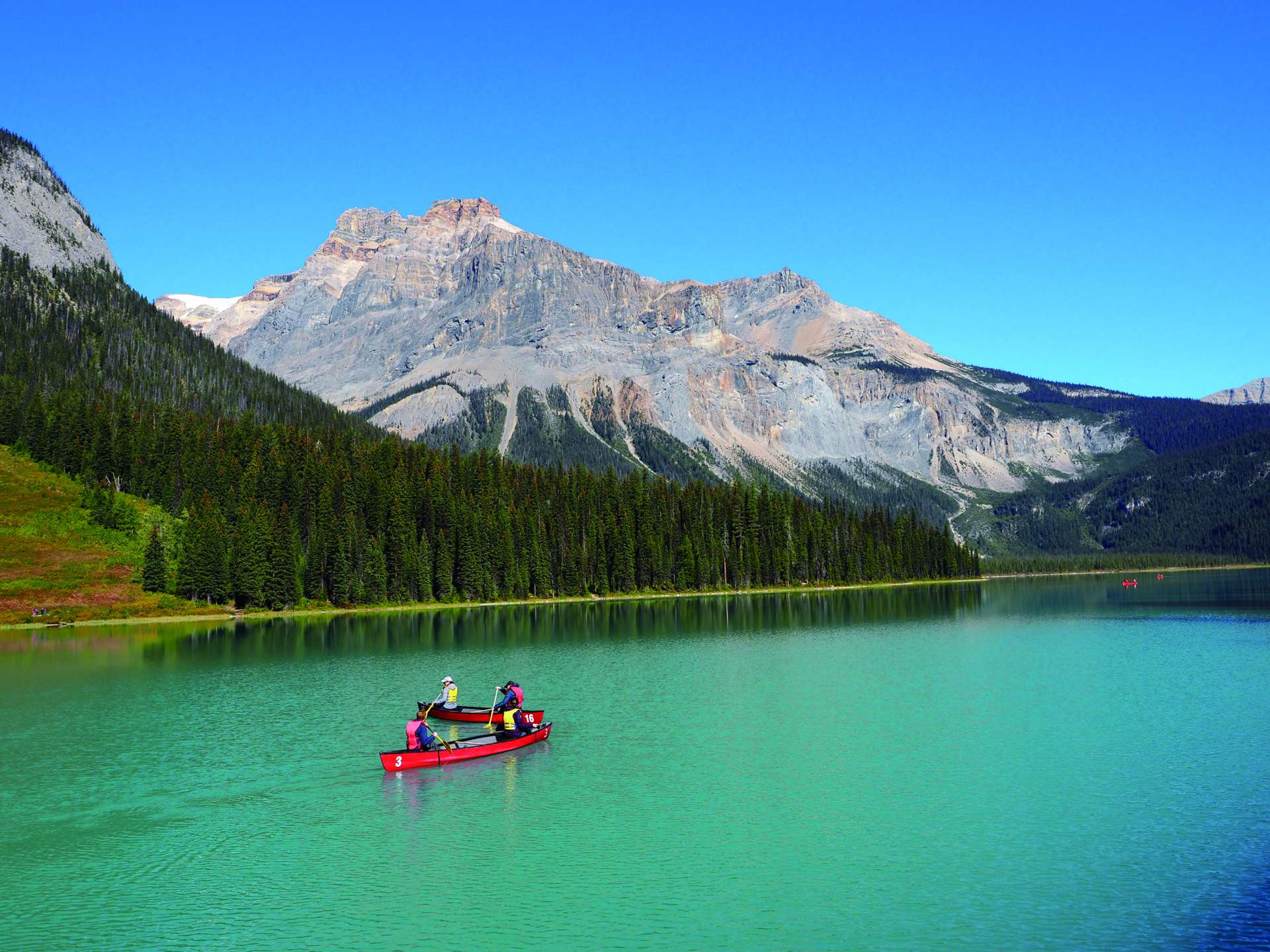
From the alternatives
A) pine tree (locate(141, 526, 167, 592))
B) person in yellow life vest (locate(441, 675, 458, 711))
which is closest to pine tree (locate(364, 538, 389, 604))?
pine tree (locate(141, 526, 167, 592))

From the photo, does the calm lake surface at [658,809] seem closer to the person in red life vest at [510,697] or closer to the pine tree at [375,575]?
the person in red life vest at [510,697]

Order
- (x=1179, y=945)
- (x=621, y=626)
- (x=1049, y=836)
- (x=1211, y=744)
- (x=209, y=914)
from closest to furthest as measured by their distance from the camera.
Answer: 1. (x=1179, y=945)
2. (x=209, y=914)
3. (x=1049, y=836)
4. (x=1211, y=744)
5. (x=621, y=626)

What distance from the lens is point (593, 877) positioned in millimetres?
33562

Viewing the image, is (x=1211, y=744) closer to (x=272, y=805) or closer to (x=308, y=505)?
(x=272, y=805)

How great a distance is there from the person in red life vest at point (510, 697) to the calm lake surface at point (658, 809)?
130 inches

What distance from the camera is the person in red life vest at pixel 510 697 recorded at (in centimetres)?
5750

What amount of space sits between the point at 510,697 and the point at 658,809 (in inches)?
730

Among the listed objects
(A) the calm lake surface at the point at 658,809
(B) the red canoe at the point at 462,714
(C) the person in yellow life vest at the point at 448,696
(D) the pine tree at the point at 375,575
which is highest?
(D) the pine tree at the point at 375,575

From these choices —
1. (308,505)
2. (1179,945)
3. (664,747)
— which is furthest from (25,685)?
(308,505)

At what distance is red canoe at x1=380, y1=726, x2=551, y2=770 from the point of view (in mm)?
49250

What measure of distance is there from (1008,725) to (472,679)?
40038 millimetres

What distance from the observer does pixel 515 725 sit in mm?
54719

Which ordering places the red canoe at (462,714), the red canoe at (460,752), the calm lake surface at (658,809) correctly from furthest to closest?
the red canoe at (462,714)
the red canoe at (460,752)
the calm lake surface at (658,809)

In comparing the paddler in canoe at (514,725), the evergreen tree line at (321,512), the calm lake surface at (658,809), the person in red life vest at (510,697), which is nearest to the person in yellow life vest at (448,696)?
the calm lake surface at (658,809)
